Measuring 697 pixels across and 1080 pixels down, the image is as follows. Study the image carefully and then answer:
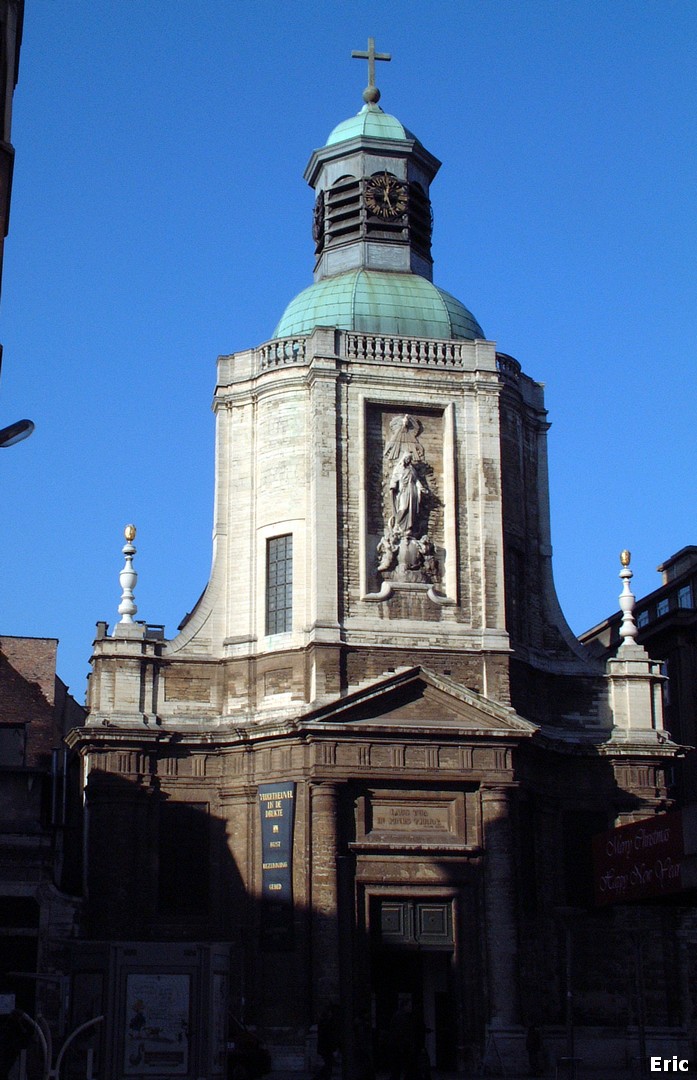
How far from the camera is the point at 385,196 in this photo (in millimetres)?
45750

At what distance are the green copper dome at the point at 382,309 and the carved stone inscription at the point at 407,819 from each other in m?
13.0

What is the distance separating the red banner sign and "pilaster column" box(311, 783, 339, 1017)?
6157 mm

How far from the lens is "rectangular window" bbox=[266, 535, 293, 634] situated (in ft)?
131

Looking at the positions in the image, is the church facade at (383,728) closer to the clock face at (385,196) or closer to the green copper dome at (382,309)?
the green copper dome at (382,309)

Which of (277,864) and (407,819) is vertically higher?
(407,819)

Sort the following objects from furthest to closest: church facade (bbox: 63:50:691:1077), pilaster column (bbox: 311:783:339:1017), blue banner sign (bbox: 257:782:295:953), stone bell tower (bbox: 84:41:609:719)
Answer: stone bell tower (bbox: 84:41:609:719) < church facade (bbox: 63:50:691:1077) < blue banner sign (bbox: 257:782:295:953) < pilaster column (bbox: 311:783:339:1017)

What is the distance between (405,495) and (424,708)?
5726mm

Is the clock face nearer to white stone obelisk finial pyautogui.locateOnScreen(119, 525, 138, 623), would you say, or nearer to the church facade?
the church facade

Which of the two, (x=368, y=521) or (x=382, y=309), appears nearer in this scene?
(x=368, y=521)

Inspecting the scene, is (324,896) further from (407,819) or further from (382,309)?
(382,309)

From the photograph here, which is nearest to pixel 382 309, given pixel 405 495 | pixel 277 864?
pixel 405 495

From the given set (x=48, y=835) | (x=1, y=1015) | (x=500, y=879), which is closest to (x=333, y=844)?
(x=500, y=879)

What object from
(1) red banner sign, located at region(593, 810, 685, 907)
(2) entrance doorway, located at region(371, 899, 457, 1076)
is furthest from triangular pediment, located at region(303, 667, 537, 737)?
(1) red banner sign, located at region(593, 810, 685, 907)

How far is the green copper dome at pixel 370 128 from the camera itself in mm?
46719
